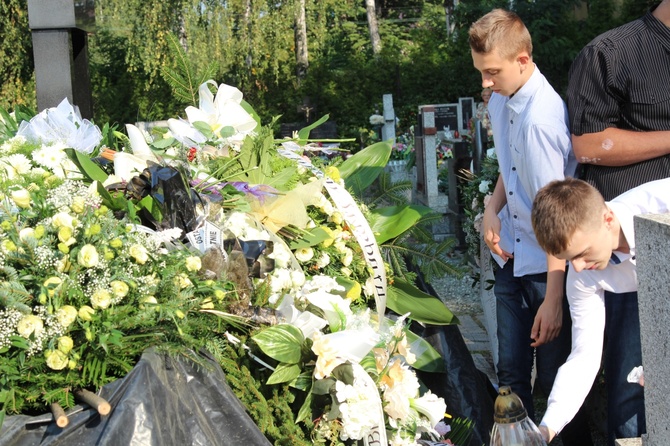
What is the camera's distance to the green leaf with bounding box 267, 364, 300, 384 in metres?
2.17

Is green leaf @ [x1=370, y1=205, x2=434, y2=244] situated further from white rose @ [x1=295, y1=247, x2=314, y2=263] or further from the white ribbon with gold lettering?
white rose @ [x1=295, y1=247, x2=314, y2=263]

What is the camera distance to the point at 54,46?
14.1 feet

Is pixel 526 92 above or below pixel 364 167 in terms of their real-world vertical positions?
above

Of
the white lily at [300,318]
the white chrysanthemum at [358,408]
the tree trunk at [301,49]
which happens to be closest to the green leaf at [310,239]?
the white lily at [300,318]

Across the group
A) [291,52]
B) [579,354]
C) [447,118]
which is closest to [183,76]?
[579,354]

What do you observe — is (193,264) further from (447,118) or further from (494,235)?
(447,118)

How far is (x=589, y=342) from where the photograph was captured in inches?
92.0

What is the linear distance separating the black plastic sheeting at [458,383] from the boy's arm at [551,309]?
341 millimetres

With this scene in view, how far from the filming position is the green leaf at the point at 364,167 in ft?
10.8

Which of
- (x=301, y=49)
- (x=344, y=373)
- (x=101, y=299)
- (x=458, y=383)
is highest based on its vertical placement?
(x=301, y=49)

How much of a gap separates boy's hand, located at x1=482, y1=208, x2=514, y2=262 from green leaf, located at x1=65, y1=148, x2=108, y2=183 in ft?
4.40

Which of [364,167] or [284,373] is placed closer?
[284,373]

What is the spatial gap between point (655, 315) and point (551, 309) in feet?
2.68

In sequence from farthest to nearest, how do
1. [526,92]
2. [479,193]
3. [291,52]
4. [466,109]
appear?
[291,52]
[466,109]
[479,193]
[526,92]
